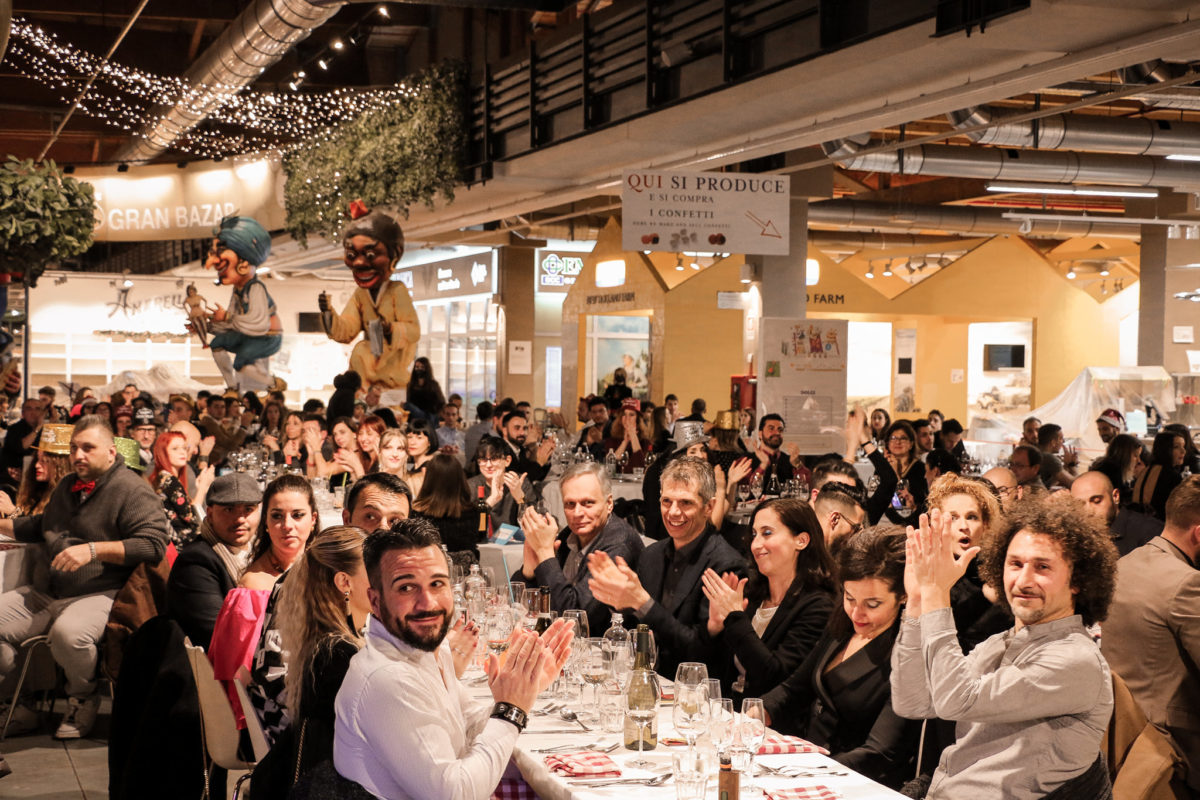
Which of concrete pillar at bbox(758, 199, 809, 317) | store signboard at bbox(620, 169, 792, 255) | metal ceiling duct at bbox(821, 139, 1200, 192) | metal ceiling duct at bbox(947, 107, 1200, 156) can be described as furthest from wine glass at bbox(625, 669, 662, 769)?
concrete pillar at bbox(758, 199, 809, 317)

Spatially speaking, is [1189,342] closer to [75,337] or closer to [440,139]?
[440,139]

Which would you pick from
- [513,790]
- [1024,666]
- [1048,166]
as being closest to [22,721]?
[513,790]

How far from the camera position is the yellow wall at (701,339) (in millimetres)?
17781

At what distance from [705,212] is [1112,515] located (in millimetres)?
3740

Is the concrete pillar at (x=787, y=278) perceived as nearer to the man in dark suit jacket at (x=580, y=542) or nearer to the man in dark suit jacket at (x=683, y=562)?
the man in dark suit jacket at (x=580, y=542)

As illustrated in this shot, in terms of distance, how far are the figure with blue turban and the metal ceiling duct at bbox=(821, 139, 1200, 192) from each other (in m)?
5.98

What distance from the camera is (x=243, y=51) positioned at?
1126cm

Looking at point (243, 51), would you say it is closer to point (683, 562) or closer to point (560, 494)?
point (560, 494)

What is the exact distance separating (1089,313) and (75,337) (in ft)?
62.2

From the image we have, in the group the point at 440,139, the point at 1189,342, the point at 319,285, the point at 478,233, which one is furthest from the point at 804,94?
the point at 319,285

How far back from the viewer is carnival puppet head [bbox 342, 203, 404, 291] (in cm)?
1077

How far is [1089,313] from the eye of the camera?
20625 mm

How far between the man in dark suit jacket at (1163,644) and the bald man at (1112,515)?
1631 millimetres

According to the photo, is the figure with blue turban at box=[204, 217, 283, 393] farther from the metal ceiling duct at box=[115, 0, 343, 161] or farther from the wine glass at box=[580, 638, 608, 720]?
the wine glass at box=[580, 638, 608, 720]
